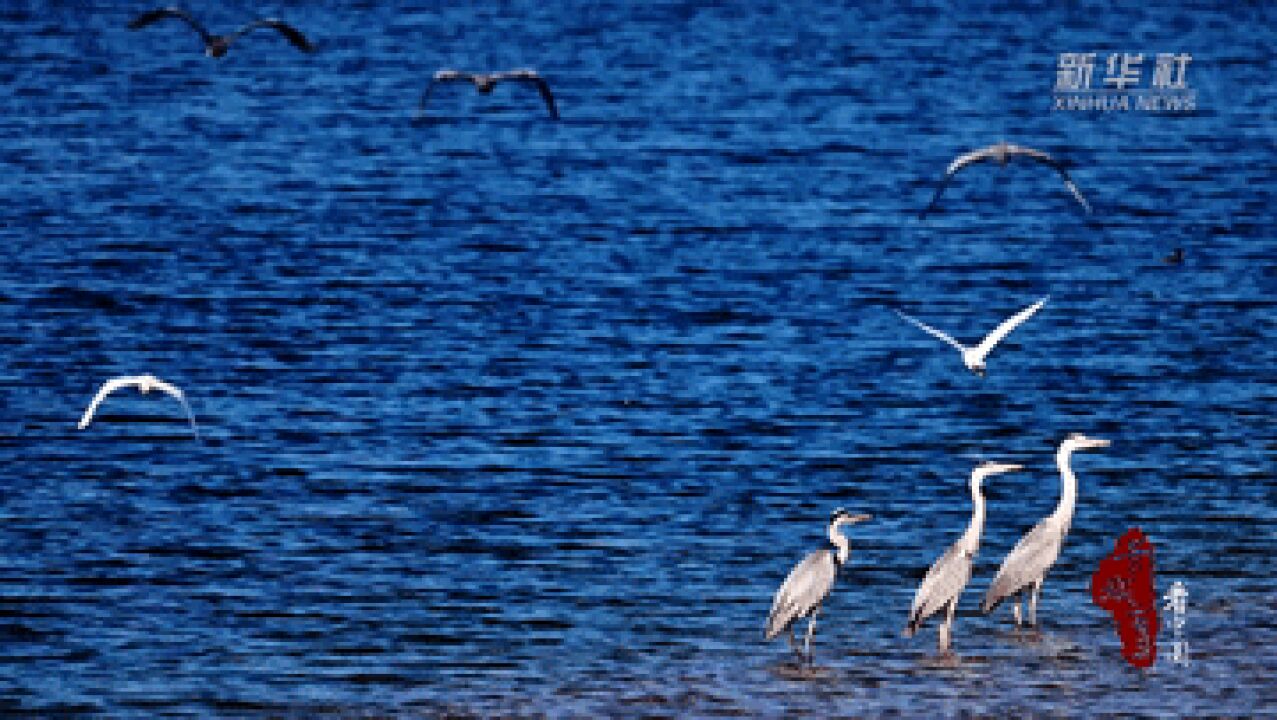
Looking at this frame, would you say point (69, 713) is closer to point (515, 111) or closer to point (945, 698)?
point (945, 698)

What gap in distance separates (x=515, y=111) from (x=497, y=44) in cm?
2535

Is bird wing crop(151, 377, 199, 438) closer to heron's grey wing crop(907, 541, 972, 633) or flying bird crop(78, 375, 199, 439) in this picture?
flying bird crop(78, 375, 199, 439)

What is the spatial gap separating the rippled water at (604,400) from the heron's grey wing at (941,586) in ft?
1.50

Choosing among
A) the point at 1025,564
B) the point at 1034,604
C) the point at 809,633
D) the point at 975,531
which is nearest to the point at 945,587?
the point at 975,531

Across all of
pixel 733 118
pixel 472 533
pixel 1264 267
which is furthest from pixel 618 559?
pixel 733 118

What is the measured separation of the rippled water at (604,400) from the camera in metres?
28.4

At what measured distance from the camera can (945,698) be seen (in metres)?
26.6

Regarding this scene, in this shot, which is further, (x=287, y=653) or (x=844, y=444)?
(x=844, y=444)

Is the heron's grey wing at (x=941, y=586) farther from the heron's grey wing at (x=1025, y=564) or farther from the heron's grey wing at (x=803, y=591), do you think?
the heron's grey wing at (x=803, y=591)

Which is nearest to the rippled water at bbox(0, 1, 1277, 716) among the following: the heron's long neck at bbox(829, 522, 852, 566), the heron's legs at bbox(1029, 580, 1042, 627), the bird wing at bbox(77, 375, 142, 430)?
the heron's legs at bbox(1029, 580, 1042, 627)

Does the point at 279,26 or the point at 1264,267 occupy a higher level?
the point at 279,26

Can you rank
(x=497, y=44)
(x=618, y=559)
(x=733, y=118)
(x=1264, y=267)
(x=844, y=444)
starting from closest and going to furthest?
(x=618, y=559), (x=844, y=444), (x=1264, y=267), (x=733, y=118), (x=497, y=44)

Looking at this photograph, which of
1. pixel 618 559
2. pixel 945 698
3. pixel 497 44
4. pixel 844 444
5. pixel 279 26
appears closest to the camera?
pixel 945 698

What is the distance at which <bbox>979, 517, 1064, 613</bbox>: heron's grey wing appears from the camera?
29.0 meters
